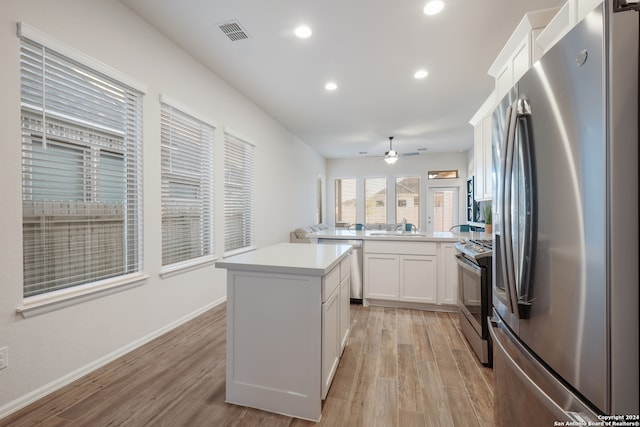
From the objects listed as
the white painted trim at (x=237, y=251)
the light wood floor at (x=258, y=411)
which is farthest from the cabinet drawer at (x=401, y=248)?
the white painted trim at (x=237, y=251)

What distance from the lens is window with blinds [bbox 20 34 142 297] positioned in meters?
1.75

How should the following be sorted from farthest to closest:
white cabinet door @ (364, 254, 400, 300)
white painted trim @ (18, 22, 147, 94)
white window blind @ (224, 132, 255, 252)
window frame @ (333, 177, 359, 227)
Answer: window frame @ (333, 177, 359, 227) → white window blind @ (224, 132, 255, 252) → white cabinet door @ (364, 254, 400, 300) → white painted trim @ (18, 22, 147, 94)

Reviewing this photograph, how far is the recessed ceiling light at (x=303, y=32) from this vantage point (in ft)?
8.42

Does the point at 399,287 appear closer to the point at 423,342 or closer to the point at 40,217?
the point at 423,342

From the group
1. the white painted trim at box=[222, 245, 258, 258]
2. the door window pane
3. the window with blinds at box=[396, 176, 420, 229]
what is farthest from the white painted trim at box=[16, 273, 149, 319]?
the door window pane

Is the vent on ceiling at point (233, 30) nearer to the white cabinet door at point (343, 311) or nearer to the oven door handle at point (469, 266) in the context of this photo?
the white cabinet door at point (343, 311)

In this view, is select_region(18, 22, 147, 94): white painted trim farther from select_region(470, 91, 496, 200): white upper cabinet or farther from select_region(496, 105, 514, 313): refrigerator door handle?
select_region(470, 91, 496, 200): white upper cabinet

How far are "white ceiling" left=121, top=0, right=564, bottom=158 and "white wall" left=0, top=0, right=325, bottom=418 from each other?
0.30m

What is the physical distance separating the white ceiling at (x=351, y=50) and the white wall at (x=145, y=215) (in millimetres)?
295

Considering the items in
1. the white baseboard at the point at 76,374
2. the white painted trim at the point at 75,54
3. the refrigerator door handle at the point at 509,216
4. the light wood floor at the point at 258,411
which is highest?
the white painted trim at the point at 75,54

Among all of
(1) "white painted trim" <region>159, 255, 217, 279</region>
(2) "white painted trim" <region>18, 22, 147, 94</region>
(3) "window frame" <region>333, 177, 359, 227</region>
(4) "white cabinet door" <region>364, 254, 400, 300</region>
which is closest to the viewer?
(2) "white painted trim" <region>18, 22, 147, 94</region>

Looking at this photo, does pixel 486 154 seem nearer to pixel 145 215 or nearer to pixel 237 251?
pixel 237 251

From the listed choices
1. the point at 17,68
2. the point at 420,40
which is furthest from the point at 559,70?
the point at 17,68

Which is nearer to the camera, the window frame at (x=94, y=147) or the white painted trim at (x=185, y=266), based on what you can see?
the window frame at (x=94, y=147)
